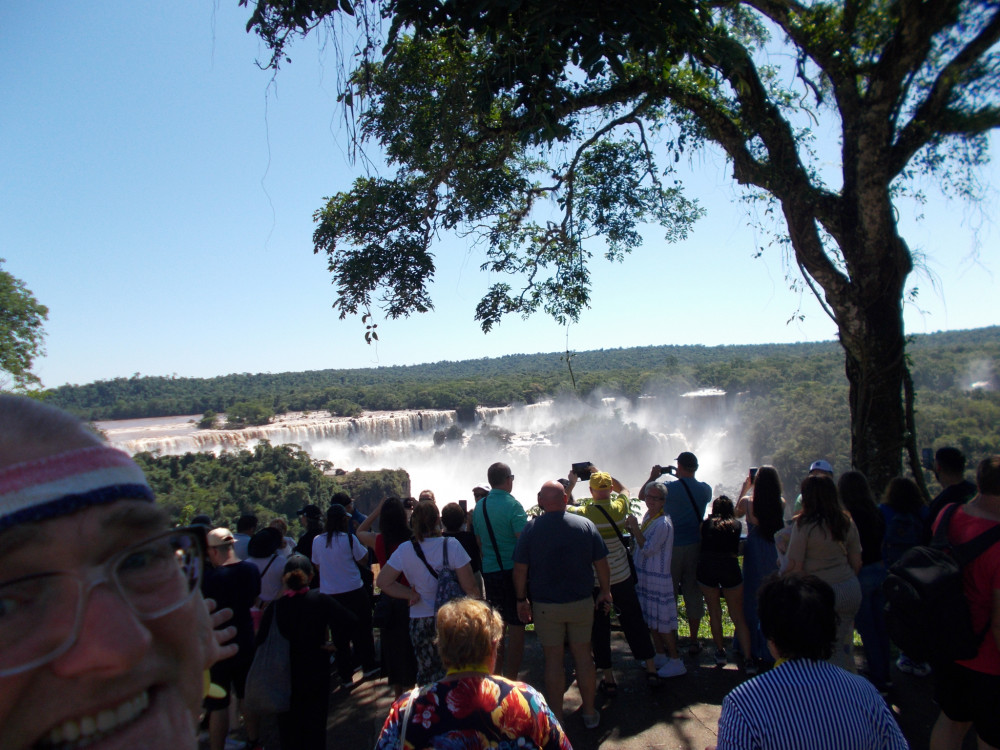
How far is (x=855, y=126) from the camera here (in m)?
5.83

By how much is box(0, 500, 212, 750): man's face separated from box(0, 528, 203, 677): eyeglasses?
0.4 inches

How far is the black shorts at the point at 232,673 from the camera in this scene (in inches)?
141

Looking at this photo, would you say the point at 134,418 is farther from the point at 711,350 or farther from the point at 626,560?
the point at 711,350

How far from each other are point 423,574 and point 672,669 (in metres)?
2.22

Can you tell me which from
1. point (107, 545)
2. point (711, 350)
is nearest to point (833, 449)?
point (107, 545)

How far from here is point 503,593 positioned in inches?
188

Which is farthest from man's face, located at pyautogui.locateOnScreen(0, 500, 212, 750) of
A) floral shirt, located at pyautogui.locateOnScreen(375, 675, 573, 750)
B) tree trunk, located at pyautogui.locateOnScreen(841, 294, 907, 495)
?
tree trunk, located at pyautogui.locateOnScreen(841, 294, 907, 495)

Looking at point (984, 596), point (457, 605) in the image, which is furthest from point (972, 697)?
point (457, 605)

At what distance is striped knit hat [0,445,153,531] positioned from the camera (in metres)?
0.72

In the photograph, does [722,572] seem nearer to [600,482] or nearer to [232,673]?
[600,482]

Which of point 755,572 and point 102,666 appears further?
point 755,572

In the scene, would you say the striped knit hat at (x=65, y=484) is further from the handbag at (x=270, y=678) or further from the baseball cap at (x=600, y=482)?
the baseball cap at (x=600, y=482)

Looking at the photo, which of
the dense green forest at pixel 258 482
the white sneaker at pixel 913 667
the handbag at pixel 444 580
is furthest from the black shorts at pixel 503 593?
the dense green forest at pixel 258 482

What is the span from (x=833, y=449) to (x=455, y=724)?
116 ft
